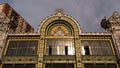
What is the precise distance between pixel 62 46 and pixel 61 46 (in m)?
0.17

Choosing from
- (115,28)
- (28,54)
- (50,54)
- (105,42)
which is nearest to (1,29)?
(28,54)

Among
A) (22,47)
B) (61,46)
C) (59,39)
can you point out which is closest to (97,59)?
(61,46)

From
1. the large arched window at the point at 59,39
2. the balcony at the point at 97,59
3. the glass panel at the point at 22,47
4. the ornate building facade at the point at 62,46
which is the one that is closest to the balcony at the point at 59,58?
the ornate building facade at the point at 62,46

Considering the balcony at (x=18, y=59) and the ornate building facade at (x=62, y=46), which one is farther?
the balcony at (x=18, y=59)

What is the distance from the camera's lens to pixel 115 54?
27672 mm

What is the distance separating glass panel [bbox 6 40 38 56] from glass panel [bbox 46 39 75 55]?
2.48 m

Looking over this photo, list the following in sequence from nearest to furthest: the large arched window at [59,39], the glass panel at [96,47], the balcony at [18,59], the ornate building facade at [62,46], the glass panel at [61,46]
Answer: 1. the ornate building facade at [62,46]
2. the balcony at [18,59]
3. the glass panel at [61,46]
4. the glass panel at [96,47]
5. the large arched window at [59,39]

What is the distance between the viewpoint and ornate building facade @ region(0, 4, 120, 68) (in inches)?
1054

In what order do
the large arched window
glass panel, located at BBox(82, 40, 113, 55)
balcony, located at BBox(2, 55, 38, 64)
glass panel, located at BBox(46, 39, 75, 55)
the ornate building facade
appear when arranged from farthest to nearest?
1. the large arched window
2. glass panel, located at BBox(82, 40, 113, 55)
3. glass panel, located at BBox(46, 39, 75, 55)
4. balcony, located at BBox(2, 55, 38, 64)
5. the ornate building facade

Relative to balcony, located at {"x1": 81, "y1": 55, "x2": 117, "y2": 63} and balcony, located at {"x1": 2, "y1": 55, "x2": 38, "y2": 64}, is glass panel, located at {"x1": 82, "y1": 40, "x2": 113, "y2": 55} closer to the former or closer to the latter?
balcony, located at {"x1": 81, "y1": 55, "x2": 117, "y2": 63}

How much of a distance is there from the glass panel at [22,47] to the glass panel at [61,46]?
2476 mm

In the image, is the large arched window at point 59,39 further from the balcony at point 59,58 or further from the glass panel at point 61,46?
the balcony at point 59,58

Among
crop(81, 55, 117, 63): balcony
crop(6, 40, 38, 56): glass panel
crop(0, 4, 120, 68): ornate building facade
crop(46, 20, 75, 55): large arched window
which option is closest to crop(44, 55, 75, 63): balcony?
crop(0, 4, 120, 68): ornate building facade

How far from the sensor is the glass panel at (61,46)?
91.5 feet
